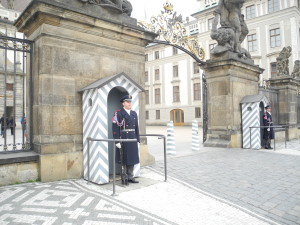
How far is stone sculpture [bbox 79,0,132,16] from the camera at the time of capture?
5867 millimetres

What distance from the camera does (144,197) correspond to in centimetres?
418

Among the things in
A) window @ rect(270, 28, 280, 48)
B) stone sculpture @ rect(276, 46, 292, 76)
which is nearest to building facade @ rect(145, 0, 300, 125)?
window @ rect(270, 28, 280, 48)

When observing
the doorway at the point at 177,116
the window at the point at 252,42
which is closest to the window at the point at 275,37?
the window at the point at 252,42

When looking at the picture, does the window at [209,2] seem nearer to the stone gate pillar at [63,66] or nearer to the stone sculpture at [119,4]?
the stone sculpture at [119,4]

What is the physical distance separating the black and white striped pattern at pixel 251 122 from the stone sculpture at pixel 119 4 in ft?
21.0

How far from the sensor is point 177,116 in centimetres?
4225

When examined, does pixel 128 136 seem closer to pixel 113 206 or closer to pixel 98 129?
pixel 98 129

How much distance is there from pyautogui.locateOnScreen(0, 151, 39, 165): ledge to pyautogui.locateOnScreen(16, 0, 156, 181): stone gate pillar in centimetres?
15

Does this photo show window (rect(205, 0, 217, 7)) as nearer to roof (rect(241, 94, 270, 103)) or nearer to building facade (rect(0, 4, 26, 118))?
building facade (rect(0, 4, 26, 118))

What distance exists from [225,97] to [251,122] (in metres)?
1.44

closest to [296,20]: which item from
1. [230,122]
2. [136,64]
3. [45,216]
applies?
[230,122]

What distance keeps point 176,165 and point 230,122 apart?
14.3ft

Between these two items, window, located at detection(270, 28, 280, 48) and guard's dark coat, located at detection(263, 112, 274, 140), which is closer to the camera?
guard's dark coat, located at detection(263, 112, 274, 140)

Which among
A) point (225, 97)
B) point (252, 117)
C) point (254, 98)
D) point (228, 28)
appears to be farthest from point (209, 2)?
point (252, 117)
